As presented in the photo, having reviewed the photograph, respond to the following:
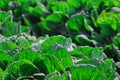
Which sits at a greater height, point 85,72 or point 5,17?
point 5,17

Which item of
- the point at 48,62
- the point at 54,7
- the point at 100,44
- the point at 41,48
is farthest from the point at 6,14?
the point at 48,62

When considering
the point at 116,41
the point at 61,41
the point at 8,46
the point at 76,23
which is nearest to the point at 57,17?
the point at 76,23

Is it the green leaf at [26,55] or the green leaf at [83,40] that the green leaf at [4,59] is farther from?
the green leaf at [83,40]

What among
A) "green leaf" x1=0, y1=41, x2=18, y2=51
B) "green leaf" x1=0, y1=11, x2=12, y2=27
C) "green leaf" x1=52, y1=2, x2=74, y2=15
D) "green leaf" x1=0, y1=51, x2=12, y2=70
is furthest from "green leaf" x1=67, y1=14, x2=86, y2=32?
"green leaf" x1=0, y1=51, x2=12, y2=70

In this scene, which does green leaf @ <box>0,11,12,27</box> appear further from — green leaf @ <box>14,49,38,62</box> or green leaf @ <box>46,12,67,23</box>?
green leaf @ <box>14,49,38,62</box>

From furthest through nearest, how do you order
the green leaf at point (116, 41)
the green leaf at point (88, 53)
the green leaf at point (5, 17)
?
1. the green leaf at point (5, 17)
2. the green leaf at point (116, 41)
3. the green leaf at point (88, 53)

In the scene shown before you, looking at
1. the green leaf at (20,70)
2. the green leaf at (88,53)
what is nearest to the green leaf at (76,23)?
the green leaf at (88,53)

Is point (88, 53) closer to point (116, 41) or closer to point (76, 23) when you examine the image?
point (116, 41)

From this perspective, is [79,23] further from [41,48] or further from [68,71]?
[68,71]
